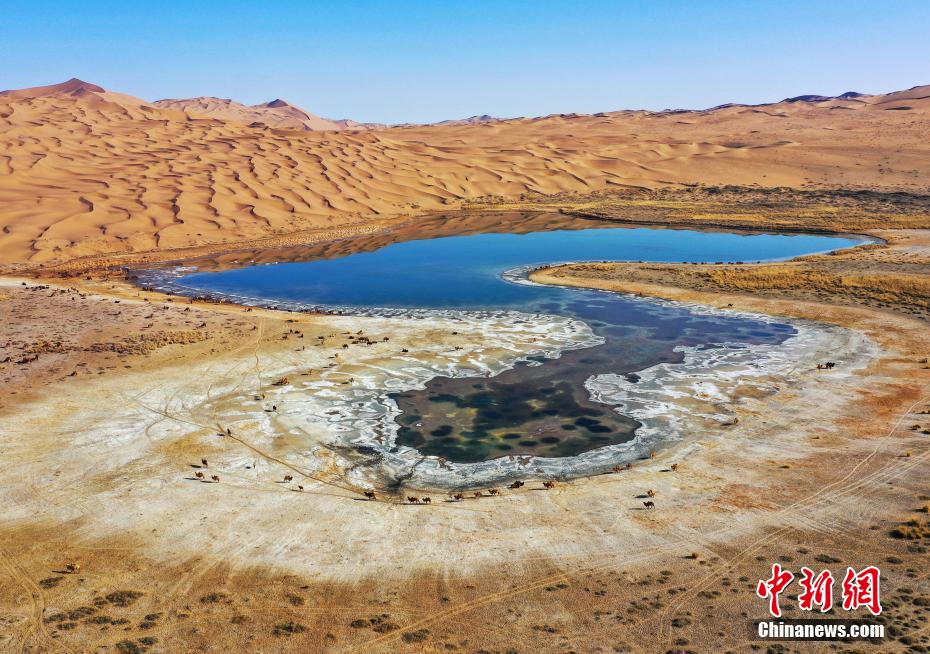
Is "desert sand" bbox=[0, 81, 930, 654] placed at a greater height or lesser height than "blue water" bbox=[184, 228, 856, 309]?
lesser

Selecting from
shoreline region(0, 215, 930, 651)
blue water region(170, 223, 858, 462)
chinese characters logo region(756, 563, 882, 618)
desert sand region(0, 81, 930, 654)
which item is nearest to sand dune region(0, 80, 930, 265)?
desert sand region(0, 81, 930, 654)

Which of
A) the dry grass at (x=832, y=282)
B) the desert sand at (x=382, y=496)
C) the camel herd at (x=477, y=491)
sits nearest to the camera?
the desert sand at (x=382, y=496)

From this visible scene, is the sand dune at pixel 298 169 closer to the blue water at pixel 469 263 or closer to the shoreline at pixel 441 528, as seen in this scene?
the blue water at pixel 469 263

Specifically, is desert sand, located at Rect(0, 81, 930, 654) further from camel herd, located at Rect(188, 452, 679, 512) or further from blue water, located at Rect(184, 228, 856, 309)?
blue water, located at Rect(184, 228, 856, 309)

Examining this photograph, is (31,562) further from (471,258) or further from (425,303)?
(471,258)

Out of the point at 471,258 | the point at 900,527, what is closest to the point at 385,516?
the point at 900,527

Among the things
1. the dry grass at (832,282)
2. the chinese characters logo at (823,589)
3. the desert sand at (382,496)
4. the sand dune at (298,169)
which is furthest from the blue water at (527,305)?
the sand dune at (298,169)
